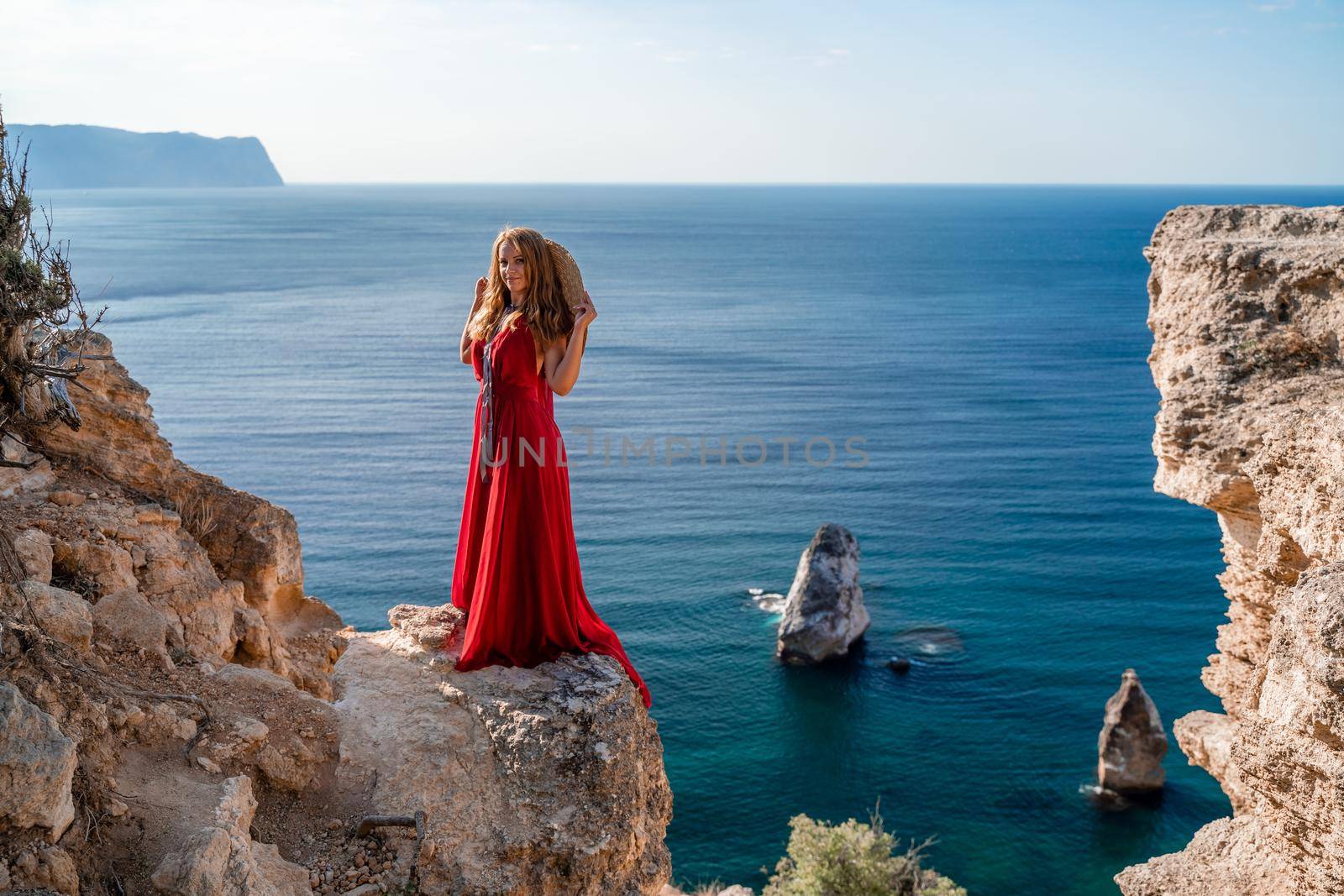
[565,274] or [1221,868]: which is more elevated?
[565,274]

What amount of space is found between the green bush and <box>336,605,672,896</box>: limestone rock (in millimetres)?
17824

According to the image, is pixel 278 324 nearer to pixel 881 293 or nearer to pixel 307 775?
pixel 881 293

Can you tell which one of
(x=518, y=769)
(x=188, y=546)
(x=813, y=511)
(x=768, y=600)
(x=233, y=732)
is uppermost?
(x=188, y=546)

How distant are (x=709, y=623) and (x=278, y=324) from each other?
8251 centimetres

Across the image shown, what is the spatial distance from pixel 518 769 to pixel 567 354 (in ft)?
10.8

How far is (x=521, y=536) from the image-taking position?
28.0 feet

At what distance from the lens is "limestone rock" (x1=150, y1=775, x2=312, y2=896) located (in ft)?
18.7

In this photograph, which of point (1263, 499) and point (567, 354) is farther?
point (1263, 499)

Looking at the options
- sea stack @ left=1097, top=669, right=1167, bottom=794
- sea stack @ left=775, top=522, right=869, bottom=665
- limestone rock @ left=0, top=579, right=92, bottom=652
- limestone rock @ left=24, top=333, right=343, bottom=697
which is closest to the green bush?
sea stack @ left=1097, top=669, right=1167, bottom=794

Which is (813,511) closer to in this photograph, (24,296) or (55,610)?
(55,610)

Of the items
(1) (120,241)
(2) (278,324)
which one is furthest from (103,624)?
(1) (120,241)

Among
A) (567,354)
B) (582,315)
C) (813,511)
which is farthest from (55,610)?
(813,511)

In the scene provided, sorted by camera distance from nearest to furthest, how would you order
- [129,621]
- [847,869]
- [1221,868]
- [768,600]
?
[129,621] → [1221,868] → [847,869] → [768,600]

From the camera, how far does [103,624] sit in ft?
24.5
